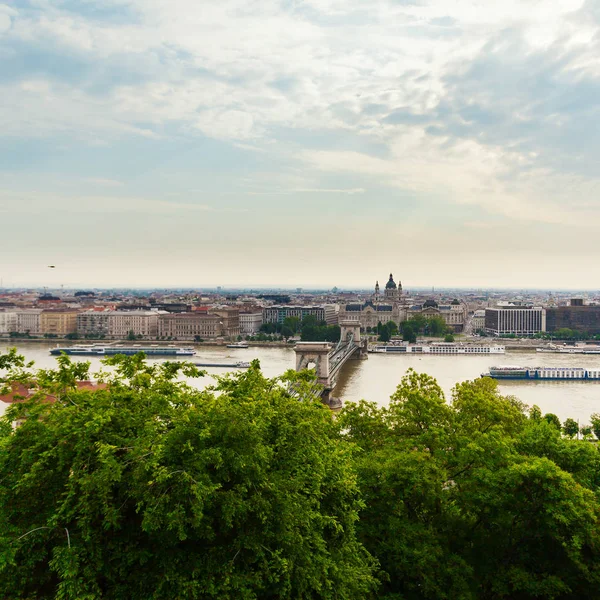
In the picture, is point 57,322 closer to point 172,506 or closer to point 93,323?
point 93,323

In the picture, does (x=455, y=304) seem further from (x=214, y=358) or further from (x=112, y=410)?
(x=112, y=410)

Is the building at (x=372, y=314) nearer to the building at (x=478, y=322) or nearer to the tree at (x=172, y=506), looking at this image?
the building at (x=478, y=322)

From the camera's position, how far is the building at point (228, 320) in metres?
80.6

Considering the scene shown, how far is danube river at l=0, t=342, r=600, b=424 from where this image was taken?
3100 cm

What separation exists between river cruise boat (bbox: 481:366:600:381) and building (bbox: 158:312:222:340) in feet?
140

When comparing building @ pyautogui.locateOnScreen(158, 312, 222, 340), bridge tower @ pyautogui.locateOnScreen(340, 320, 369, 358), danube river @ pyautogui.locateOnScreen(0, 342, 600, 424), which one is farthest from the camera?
building @ pyautogui.locateOnScreen(158, 312, 222, 340)

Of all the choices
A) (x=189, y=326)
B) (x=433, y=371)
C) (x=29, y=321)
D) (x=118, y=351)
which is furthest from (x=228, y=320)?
(x=433, y=371)

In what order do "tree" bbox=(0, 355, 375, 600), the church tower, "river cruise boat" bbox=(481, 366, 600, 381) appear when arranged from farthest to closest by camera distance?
the church tower → "river cruise boat" bbox=(481, 366, 600, 381) → "tree" bbox=(0, 355, 375, 600)

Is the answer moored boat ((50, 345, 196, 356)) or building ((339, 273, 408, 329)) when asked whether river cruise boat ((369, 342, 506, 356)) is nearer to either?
moored boat ((50, 345, 196, 356))

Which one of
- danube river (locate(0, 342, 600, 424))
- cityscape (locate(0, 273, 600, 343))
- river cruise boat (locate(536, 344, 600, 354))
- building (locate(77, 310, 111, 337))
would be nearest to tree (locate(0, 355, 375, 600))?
danube river (locate(0, 342, 600, 424))

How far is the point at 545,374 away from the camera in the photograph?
41.8m

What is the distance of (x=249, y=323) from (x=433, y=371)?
154ft

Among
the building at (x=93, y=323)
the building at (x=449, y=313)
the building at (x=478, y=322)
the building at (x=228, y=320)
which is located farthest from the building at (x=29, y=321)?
the building at (x=478, y=322)

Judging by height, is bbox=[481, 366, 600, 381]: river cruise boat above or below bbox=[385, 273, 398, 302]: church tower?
below
